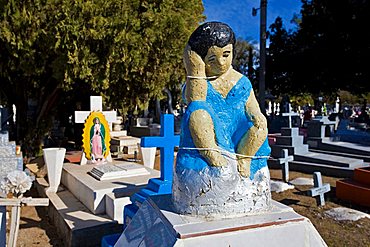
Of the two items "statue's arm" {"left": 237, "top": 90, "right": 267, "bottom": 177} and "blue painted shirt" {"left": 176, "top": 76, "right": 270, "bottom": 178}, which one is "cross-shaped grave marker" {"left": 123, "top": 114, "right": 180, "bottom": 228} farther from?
"statue's arm" {"left": 237, "top": 90, "right": 267, "bottom": 177}

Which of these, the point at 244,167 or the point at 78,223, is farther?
the point at 78,223

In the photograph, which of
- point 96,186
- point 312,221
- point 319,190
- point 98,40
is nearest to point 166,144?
point 96,186

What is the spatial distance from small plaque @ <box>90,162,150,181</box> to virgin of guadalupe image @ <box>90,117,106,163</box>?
944 mm

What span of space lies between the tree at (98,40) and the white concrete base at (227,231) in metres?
5.50

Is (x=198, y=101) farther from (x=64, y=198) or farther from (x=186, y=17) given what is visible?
(x=186, y=17)

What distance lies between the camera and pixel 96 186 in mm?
5453

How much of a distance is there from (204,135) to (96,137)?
500 cm

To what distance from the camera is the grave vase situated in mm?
6512

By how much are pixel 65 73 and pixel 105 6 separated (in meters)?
1.60

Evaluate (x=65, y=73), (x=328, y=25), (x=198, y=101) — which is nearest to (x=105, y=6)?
(x=65, y=73)

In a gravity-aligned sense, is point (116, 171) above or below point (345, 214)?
above

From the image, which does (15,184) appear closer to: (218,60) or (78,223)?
(78,223)

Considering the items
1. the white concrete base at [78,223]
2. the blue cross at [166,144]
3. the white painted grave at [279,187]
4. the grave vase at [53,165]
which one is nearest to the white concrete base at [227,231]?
the blue cross at [166,144]

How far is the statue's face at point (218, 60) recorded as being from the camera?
2666mm
